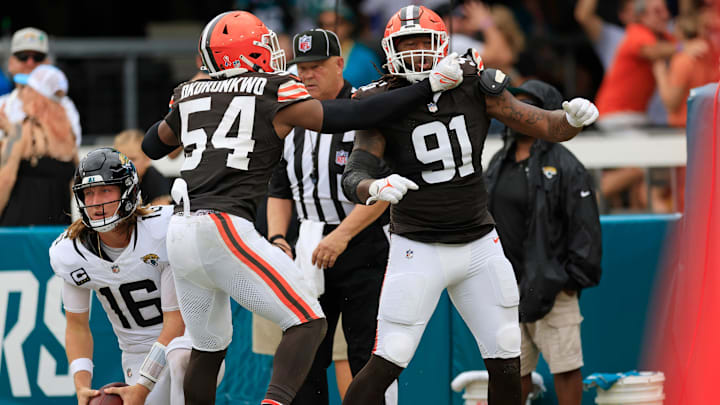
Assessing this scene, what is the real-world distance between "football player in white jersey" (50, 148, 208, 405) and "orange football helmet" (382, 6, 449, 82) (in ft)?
4.11

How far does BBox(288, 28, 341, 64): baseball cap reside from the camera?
5156mm

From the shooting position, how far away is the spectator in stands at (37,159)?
266 inches

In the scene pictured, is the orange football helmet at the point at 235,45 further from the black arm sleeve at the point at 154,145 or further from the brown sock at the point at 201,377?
the brown sock at the point at 201,377

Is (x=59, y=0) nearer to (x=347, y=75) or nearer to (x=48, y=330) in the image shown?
(x=347, y=75)

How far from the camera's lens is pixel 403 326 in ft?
14.1

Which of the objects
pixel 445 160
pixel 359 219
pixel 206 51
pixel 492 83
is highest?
pixel 206 51

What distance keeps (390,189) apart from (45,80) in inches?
156

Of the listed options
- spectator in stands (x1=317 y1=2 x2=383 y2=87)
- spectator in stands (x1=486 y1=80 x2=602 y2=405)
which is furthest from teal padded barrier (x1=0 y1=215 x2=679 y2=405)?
spectator in stands (x1=317 y1=2 x2=383 y2=87)

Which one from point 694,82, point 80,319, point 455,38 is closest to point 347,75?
point 455,38

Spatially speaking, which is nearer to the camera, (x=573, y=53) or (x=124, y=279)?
(x=124, y=279)

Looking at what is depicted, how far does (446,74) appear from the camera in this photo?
416 cm

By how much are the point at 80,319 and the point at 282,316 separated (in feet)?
3.65

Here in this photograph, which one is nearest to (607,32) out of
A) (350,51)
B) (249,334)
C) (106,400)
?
(350,51)

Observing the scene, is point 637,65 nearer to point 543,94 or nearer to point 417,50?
point 543,94
